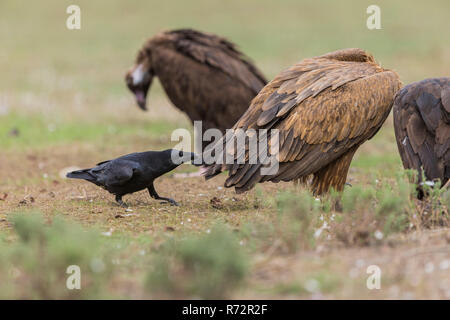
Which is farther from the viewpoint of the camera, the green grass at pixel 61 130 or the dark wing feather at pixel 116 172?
the green grass at pixel 61 130

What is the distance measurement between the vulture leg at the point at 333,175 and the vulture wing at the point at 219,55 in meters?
3.22

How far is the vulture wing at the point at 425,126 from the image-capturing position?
5777 mm

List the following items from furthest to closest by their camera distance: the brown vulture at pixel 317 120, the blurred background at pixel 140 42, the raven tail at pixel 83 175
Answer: the blurred background at pixel 140 42
the raven tail at pixel 83 175
the brown vulture at pixel 317 120

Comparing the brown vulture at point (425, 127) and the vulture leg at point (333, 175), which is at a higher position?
the brown vulture at point (425, 127)

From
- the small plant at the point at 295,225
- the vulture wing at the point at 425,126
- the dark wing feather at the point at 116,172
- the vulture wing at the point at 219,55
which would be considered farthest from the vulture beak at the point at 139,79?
the small plant at the point at 295,225

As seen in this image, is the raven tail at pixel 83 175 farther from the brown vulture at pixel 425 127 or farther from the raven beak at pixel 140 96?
the raven beak at pixel 140 96

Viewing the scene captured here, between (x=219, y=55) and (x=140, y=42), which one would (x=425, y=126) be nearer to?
→ (x=219, y=55)

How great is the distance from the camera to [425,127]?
599 cm

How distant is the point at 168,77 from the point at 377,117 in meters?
4.38

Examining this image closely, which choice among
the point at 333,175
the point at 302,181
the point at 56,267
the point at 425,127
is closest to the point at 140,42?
the point at 302,181

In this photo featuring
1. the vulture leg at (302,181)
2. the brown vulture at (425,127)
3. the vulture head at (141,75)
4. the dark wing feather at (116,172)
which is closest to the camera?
the brown vulture at (425,127)

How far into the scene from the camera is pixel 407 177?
18.2 ft

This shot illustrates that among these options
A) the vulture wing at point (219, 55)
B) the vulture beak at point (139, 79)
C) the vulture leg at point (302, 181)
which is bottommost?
the vulture leg at point (302, 181)

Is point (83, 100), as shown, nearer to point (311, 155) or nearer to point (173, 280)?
point (311, 155)
